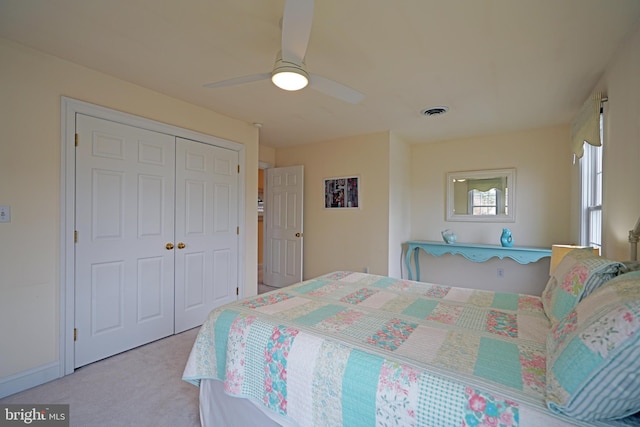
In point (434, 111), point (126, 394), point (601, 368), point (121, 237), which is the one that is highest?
point (434, 111)

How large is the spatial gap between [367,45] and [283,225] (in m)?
3.14

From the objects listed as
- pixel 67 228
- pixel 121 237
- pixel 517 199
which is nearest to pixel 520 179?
pixel 517 199

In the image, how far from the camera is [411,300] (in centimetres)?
178

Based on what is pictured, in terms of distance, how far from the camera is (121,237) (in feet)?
8.23

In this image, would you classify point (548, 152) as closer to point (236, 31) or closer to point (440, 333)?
point (440, 333)

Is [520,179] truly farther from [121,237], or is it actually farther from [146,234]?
[121,237]

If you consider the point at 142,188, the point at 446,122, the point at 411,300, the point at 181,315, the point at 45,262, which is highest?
the point at 446,122

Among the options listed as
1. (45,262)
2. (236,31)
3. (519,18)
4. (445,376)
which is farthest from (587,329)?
(45,262)

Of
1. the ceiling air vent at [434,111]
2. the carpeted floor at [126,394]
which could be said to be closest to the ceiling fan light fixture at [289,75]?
the ceiling air vent at [434,111]

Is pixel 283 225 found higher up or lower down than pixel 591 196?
lower down

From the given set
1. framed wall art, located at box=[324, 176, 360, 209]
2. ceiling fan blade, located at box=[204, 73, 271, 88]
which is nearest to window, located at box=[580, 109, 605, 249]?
framed wall art, located at box=[324, 176, 360, 209]

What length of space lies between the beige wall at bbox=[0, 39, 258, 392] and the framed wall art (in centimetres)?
285

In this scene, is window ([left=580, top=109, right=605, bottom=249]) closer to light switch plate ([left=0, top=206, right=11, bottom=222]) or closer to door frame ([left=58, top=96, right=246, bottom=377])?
door frame ([left=58, top=96, right=246, bottom=377])

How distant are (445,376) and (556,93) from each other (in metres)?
2.88
